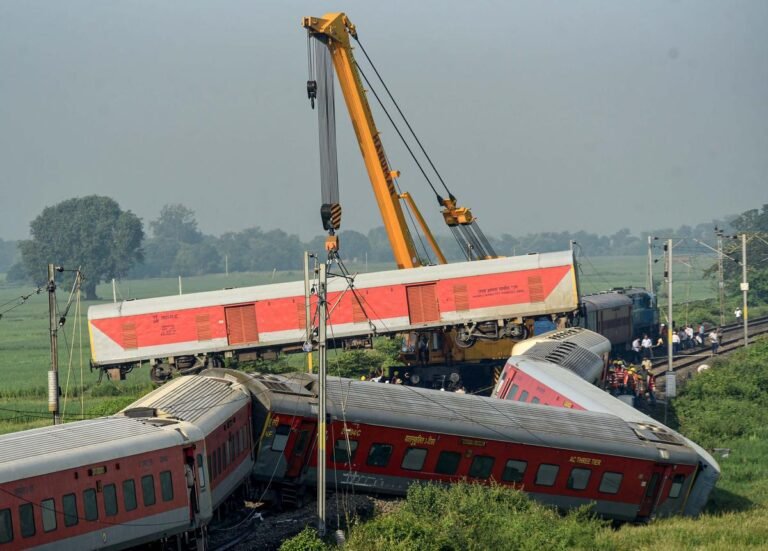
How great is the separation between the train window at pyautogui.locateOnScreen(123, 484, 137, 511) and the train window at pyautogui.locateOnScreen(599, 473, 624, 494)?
40.3 feet

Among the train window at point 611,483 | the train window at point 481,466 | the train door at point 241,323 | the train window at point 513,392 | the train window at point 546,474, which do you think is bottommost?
the train window at point 611,483

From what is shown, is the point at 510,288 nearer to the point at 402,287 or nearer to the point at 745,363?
the point at 402,287

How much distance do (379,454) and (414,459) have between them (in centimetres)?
93

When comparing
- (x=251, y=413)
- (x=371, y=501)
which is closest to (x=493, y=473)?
(x=371, y=501)

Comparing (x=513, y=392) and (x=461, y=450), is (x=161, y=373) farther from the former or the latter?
(x=461, y=450)

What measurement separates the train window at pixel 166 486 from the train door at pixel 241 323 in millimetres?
29763

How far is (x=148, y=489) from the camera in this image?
69.7 feet

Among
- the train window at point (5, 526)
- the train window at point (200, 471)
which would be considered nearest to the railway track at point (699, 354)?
the train window at point (200, 471)

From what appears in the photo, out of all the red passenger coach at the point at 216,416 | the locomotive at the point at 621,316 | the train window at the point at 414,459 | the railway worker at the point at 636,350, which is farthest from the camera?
the railway worker at the point at 636,350

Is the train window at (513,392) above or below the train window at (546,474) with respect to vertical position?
above

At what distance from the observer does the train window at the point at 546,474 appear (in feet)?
90.9

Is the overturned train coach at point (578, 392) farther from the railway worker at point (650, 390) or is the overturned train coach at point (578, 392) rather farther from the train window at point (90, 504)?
the train window at point (90, 504)

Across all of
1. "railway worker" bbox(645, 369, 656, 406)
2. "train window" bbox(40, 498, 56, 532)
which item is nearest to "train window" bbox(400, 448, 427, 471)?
"train window" bbox(40, 498, 56, 532)

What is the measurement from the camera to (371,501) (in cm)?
2695
